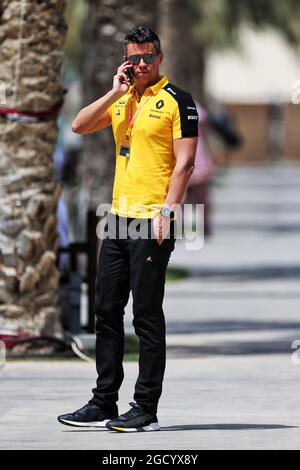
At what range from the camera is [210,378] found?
11.4 metres

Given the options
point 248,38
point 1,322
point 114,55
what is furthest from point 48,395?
point 248,38

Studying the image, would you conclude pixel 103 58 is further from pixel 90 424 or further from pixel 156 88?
pixel 90 424

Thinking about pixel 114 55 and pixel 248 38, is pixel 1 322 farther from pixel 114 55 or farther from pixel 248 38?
pixel 248 38

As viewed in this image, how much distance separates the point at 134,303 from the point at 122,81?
3.78 feet

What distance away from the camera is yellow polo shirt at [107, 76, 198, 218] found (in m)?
8.95

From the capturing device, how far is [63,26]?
12.6m

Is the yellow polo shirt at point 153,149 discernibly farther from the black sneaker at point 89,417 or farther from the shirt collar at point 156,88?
the black sneaker at point 89,417

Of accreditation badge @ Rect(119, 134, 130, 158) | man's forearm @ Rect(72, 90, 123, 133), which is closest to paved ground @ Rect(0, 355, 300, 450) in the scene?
accreditation badge @ Rect(119, 134, 130, 158)

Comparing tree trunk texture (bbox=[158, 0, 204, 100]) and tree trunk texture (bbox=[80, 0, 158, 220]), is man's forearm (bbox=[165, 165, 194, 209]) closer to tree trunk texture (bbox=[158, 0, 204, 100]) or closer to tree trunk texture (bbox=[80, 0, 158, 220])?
tree trunk texture (bbox=[80, 0, 158, 220])

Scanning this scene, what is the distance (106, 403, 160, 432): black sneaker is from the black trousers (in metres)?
0.04

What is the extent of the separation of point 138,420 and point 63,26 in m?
4.40

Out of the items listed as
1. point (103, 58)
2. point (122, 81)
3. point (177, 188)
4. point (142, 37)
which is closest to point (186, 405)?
point (177, 188)
